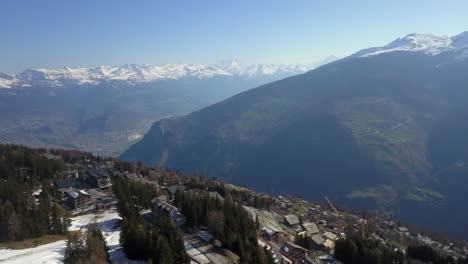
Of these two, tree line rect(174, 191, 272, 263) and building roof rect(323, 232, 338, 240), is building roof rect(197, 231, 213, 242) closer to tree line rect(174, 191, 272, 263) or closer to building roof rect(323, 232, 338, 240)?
tree line rect(174, 191, 272, 263)

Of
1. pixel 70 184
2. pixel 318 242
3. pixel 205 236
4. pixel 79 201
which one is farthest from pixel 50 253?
pixel 318 242

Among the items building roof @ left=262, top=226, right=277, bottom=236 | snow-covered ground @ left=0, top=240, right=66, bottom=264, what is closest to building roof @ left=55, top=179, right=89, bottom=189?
snow-covered ground @ left=0, top=240, right=66, bottom=264

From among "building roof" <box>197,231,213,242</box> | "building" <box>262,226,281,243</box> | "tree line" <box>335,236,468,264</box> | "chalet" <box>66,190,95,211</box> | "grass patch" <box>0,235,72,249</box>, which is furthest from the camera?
"building" <box>262,226,281,243</box>

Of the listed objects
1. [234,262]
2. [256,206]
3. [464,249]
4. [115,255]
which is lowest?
[464,249]

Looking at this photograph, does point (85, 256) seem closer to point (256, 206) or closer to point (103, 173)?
point (103, 173)

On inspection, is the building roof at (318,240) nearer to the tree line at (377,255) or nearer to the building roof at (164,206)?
the tree line at (377,255)

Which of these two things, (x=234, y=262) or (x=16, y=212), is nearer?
(x=234, y=262)

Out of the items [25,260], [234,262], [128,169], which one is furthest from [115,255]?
[128,169]
